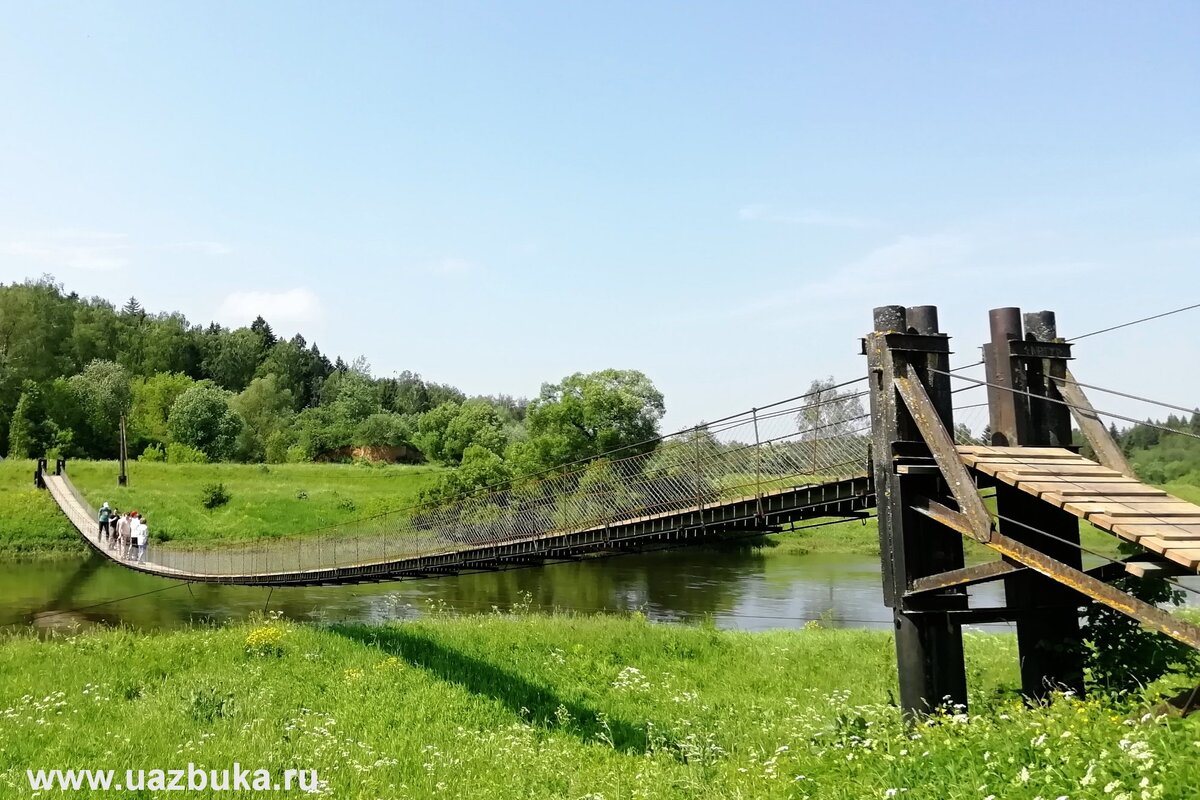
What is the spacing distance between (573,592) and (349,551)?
8.27m

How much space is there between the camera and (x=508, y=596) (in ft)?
72.5

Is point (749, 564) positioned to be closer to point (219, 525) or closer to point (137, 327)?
point (219, 525)

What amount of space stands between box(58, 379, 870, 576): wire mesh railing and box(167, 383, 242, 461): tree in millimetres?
38403

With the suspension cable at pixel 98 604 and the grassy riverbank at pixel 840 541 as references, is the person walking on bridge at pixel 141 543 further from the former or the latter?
the grassy riverbank at pixel 840 541

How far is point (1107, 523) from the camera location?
4.39 m

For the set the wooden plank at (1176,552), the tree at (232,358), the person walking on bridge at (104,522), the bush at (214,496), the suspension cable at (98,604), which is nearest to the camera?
the wooden plank at (1176,552)

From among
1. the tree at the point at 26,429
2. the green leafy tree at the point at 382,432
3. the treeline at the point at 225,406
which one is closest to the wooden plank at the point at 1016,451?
the treeline at the point at 225,406

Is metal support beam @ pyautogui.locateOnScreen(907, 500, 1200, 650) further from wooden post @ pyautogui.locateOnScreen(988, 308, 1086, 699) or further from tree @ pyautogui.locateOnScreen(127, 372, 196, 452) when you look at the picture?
tree @ pyautogui.locateOnScreen(127, 372, 196, 452)

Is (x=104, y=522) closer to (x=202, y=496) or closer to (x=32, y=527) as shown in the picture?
(x=32, y=527)

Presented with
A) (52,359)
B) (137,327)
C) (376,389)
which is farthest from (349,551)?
(137,327)

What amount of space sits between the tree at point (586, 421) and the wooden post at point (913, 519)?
3077cm

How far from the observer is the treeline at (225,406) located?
129 feet

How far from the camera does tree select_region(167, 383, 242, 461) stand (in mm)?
52812

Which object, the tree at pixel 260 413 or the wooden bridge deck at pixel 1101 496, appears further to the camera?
the tree at pixel 260 413
